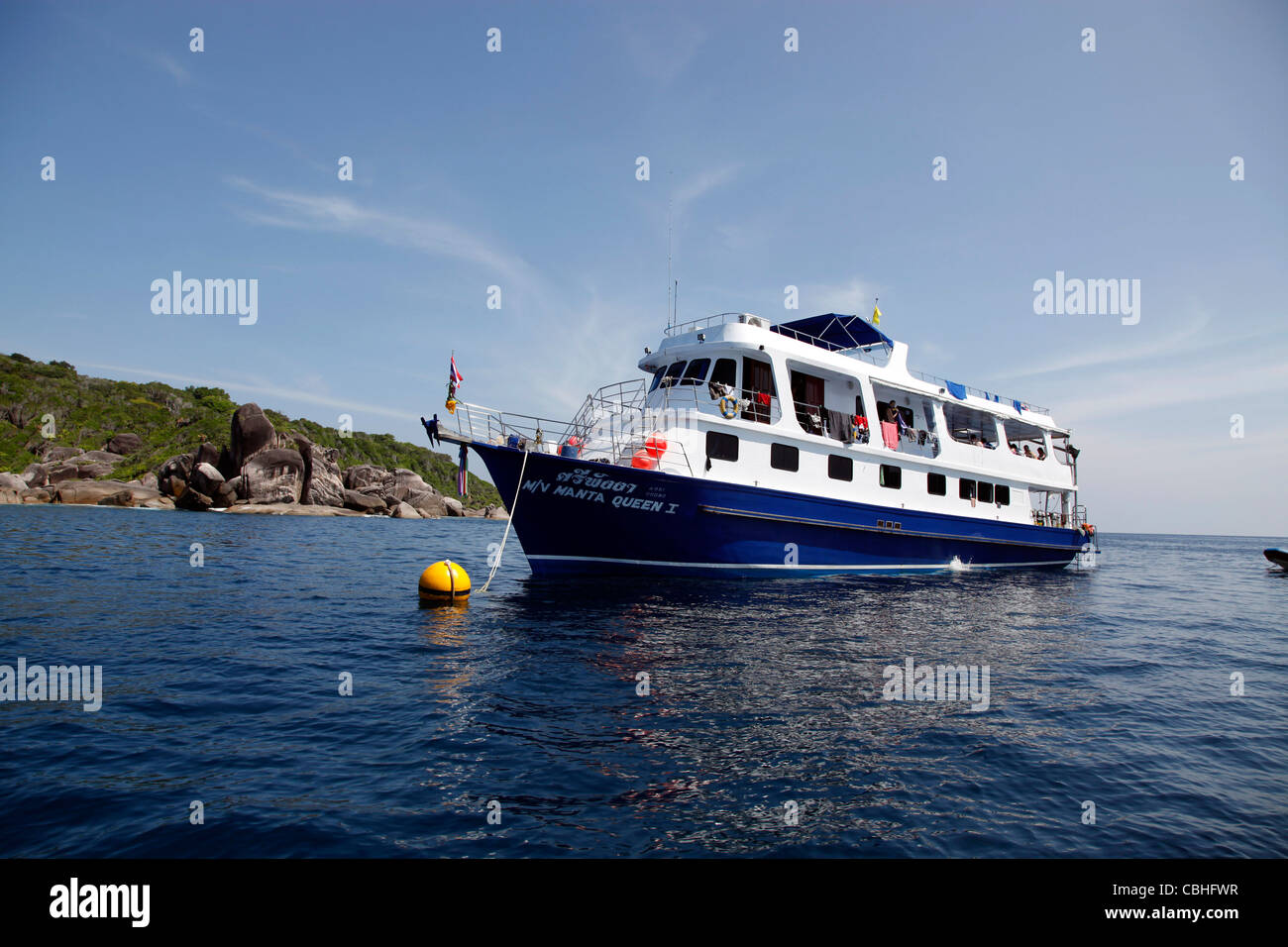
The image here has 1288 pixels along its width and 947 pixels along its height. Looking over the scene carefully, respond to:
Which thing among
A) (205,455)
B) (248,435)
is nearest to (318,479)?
(248,435)

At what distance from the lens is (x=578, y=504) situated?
45.9 ft

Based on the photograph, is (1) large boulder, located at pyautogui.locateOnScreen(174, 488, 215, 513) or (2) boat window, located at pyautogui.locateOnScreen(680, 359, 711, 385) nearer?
(2) boat window, located at pyautogui.locateOnScreen(680, 359, 711, 385)

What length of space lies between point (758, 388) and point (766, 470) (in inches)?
95.2

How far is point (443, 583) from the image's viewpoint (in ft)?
40.3

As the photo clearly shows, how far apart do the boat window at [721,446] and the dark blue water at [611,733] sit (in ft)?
14.0

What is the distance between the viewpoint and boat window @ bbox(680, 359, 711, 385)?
16812 mm

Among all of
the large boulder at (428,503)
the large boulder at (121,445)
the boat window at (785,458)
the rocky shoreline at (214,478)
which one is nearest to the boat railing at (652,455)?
the boat window at (785,458)

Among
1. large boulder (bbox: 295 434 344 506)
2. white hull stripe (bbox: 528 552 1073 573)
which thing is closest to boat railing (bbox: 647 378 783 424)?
white hull stripe (bbox: 528 552 1073 573)

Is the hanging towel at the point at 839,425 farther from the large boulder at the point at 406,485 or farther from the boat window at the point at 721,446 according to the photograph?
the large boulder at the point at 406,485

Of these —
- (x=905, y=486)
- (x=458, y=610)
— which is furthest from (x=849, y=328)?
(x=458, y=610)

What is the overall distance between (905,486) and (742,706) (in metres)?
14.6

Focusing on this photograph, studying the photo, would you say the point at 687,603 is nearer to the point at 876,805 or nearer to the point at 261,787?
the point at 876,805

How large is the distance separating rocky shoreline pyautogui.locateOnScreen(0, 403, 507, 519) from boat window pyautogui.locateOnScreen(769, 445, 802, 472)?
43070mm

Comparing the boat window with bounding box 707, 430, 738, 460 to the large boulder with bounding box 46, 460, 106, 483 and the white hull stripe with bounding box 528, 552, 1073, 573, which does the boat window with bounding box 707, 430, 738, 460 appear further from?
the large boulder with bounding box 46, 460, 106, 483
